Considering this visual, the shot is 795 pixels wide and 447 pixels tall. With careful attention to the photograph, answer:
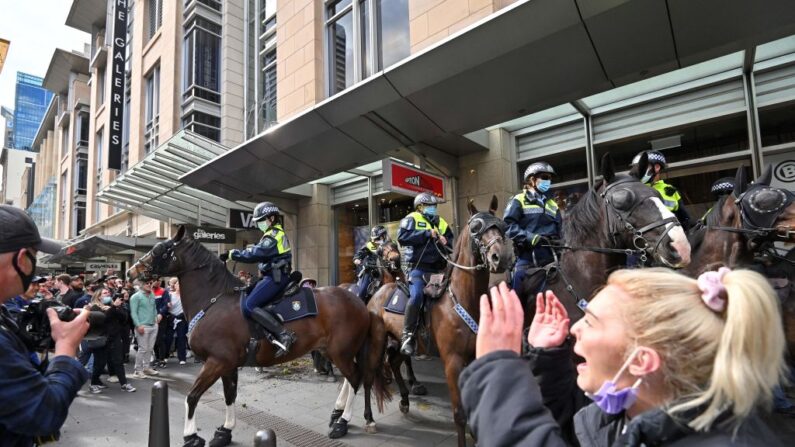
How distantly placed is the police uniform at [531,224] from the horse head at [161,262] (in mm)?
4381

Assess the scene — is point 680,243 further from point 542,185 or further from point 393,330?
point 393,330

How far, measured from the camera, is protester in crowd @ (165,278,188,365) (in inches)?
402

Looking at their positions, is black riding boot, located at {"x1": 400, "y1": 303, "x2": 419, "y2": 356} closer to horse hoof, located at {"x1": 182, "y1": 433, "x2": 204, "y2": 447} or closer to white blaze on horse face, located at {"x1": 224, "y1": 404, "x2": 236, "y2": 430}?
white blaze on horse face, located at {"x1": 224, "y1": 404, "x2": 236, "y2": 430}

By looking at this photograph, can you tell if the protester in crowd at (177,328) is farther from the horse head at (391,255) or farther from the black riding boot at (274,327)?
the black riding boot at (274,327)

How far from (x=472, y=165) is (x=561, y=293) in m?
6.23

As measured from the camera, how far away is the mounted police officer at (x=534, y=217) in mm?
4613

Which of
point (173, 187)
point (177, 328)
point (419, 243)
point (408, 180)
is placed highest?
point (173, 187)

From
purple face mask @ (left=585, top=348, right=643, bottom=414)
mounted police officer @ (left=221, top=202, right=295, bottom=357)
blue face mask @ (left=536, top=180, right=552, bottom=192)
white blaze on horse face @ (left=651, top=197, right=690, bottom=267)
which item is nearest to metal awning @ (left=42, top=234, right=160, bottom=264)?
mounted police officer @ (left=221, top=202, right=295, bottom=357)

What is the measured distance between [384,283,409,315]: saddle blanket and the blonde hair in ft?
15.8

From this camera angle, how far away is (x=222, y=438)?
4945 millimetres

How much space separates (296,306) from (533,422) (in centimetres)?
476

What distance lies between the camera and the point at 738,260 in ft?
12.6

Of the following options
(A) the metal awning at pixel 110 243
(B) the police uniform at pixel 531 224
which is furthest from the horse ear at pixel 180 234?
(A) the metal awning at pixel 110 243

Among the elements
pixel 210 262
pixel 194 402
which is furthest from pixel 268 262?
pixel 194 402
